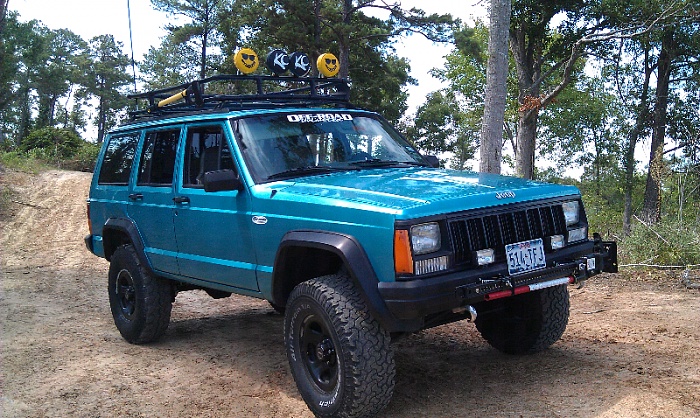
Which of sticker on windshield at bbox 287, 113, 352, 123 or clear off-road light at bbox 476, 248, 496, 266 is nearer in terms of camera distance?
clear off-road light at bbox 476, 248, 496, 266

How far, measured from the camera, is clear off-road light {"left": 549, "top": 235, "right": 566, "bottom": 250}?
404 cm

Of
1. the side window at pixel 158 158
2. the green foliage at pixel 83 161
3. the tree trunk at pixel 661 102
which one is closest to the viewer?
the side window at pixel 158 158

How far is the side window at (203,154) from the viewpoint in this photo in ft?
15.6

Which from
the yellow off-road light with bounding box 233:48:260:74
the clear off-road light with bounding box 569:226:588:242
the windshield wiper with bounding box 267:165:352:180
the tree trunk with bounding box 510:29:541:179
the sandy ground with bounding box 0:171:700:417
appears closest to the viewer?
the sandy ground with bounding box 0:171:700:417

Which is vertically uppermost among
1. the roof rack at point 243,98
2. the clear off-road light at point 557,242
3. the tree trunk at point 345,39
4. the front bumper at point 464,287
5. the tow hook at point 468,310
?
the tree trunk at point 345,39

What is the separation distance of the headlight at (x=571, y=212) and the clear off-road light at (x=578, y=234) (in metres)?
0.06

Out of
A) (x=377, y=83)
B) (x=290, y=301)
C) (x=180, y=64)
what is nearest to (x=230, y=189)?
(x=290, y=301)

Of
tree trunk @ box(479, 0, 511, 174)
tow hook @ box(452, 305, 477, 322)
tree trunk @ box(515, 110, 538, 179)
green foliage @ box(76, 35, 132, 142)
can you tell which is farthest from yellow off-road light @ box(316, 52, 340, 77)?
green foliage @ box(76, 35, 132, 142)

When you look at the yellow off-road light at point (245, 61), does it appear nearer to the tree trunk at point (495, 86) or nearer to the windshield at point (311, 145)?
the windshield at point (311, 145)

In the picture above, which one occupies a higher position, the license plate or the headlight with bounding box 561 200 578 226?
the headlight with bounding box 561 200 578 226

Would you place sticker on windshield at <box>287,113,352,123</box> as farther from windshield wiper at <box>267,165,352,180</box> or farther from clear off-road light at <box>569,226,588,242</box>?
clear off-road light at <box>569,226,588,242</box>

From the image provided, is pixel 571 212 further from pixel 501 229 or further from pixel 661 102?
pixel 661 102

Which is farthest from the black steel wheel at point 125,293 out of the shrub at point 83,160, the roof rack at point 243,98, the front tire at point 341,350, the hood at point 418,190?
the shrub at point 83,160

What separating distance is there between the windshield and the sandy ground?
1574 millimetres
